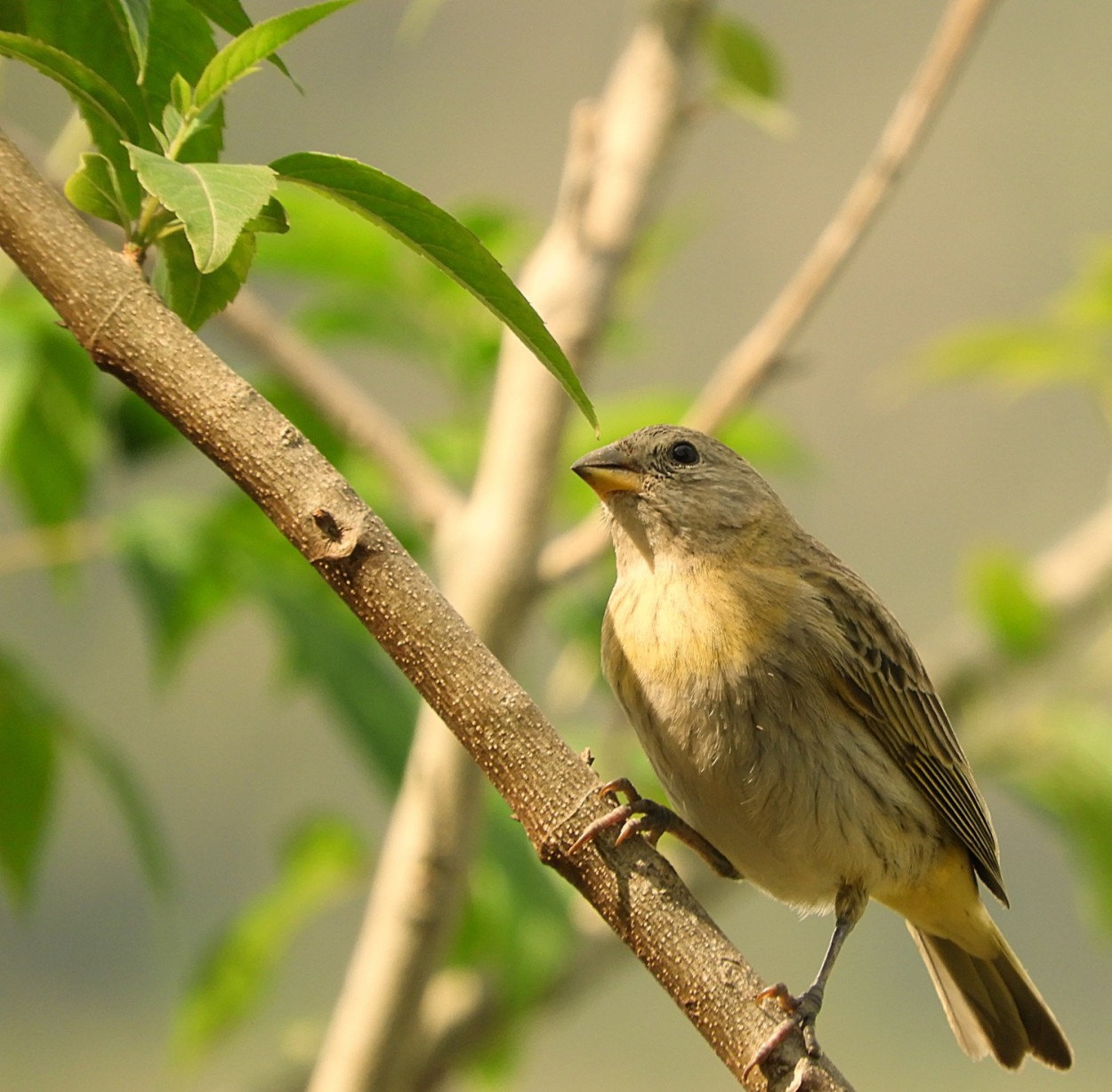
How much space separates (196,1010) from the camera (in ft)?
10.4

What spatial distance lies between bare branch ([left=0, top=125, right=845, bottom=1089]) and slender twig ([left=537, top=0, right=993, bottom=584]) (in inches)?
44.1

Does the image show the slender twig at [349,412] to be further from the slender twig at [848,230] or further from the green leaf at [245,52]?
the green leaf at [245,52]

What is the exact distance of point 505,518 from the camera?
2.42 meters

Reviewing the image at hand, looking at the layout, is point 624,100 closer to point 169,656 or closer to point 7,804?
point 169,656

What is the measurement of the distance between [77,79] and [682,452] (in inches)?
61.2

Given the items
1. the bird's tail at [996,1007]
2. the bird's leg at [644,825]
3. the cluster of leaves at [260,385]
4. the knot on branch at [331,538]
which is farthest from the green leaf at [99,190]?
the bird's tail at [996,1007]

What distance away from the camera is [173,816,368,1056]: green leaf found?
10.1ft

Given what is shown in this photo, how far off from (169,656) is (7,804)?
18.7 inches

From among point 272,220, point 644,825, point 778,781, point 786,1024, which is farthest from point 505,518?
point 272,220

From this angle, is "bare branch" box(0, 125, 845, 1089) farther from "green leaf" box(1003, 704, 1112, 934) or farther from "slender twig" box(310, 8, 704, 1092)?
"green leaf" box(1003, 704, 1112, 934)

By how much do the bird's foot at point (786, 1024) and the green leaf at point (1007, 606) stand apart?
5.74 feet

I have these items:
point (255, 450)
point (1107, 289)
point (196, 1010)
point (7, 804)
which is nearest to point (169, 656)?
point (7, 804)

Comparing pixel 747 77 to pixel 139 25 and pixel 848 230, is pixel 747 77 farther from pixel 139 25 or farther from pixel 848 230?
pixel 139 25

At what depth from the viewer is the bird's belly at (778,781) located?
7.14ft
